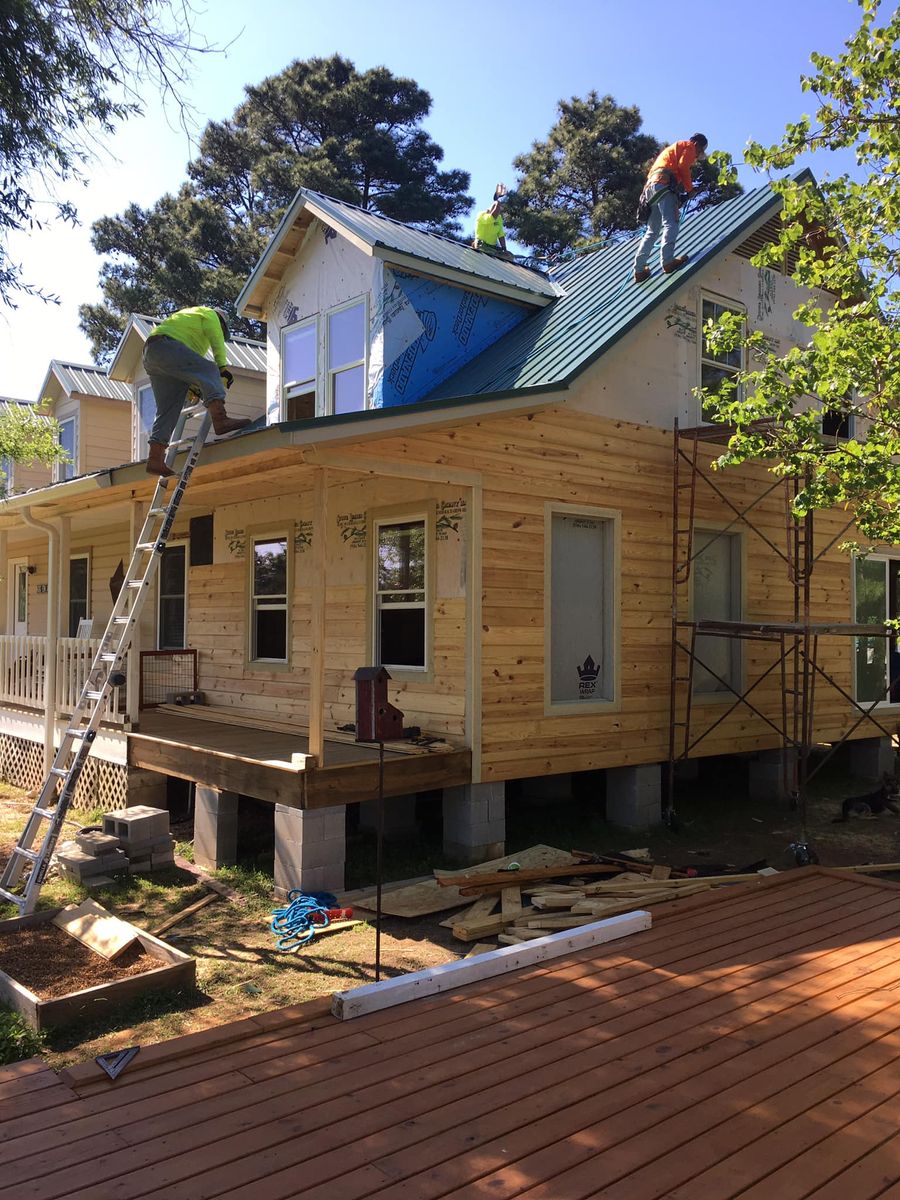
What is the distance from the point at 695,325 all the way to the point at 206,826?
794 centimetres

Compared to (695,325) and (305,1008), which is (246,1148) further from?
(695,325)

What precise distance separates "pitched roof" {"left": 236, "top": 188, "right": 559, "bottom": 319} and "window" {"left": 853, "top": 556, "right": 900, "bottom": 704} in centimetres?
609

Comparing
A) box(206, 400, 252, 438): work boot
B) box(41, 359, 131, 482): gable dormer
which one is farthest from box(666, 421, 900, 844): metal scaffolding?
A: box(41, 359, 131, 482): gable dormer

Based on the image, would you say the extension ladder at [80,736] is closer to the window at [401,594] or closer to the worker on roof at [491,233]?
the window at [401,594]

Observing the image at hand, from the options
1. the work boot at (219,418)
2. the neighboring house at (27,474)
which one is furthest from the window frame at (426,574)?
the neighboring house at (27,474)

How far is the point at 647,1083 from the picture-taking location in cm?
391

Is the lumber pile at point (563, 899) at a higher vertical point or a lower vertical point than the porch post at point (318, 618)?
lower

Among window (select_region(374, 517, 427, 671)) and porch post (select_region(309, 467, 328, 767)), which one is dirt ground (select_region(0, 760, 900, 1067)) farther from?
window (select_region(374, 517, 427, 671))

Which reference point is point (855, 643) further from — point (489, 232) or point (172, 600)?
point (172, 600)

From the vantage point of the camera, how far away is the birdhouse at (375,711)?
5.53 metres

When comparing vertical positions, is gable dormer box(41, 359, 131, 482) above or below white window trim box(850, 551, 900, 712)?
above

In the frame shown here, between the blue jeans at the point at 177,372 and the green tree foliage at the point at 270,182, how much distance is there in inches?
956

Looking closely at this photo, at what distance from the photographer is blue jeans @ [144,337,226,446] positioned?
24.4ft

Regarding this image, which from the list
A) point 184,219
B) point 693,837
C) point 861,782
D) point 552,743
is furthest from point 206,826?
point 184,219
